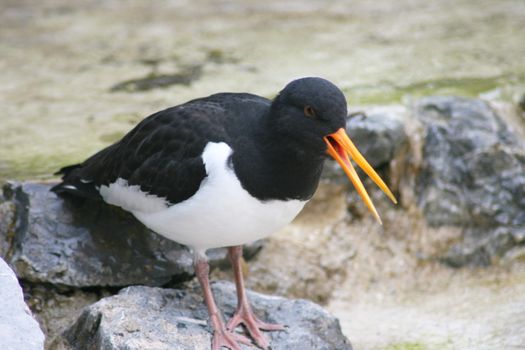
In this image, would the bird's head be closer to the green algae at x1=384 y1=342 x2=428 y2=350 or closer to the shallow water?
the green algae at x1=384 y1=342 x2=428 y2=350

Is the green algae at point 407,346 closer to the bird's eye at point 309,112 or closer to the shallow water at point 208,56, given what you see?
the bird's eye at point 309,112

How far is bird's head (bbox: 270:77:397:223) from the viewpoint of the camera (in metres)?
4.59

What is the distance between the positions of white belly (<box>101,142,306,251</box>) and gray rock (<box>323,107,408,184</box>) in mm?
2253

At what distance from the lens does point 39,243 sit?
5.68m

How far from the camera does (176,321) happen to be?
5047 mm

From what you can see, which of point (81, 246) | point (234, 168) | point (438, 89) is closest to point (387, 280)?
point (438, 89)

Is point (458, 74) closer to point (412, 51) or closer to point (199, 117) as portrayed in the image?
point (412, 51)

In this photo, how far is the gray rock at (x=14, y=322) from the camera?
3.96m

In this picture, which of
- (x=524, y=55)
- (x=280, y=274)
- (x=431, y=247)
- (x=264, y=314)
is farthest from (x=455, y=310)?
(x=524, y=55)

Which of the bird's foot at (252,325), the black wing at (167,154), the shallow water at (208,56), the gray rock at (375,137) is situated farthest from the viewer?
the shallow water at (208,56)

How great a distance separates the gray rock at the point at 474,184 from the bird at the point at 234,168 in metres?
2.60

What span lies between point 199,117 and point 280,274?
208 centimetres

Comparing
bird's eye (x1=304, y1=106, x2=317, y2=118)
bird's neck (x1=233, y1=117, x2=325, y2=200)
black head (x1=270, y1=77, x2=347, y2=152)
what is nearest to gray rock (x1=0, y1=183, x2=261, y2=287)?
bird's neck (x1=233, y1=117, x2=325, y2=200)

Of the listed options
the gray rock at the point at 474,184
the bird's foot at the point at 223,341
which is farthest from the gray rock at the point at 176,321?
the gray rock at the point at 474,184
